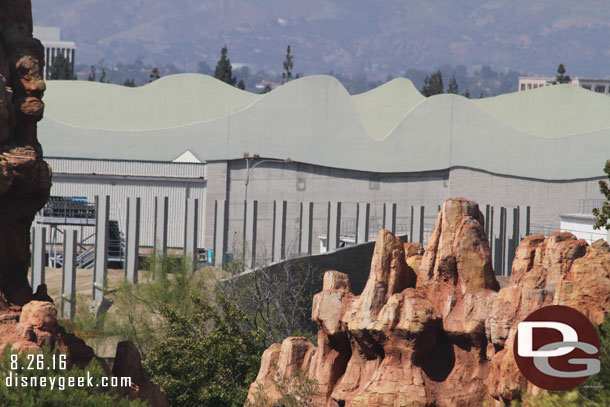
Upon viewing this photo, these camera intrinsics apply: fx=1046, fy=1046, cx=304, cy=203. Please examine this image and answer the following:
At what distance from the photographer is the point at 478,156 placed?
3236 inches

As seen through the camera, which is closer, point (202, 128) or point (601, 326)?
point (601, 326)

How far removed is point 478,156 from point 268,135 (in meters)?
16.7

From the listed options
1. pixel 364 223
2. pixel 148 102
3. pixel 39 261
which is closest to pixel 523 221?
pixel 364 223

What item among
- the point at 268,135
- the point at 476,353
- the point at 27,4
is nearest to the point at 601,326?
the point at 476,353

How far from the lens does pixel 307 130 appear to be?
80.4m

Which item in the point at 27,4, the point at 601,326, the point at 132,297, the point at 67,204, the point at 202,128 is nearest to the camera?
the point at 601,326

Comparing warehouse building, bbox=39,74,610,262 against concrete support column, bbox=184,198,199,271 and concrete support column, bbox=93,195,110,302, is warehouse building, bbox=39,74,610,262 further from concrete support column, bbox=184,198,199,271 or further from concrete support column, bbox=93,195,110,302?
A: concrete support column, bbox=93,195,110,302

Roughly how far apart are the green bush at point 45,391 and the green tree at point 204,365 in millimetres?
8254

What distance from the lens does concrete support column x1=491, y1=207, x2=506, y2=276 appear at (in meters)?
55.7

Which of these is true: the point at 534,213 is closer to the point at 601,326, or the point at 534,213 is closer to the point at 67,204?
the point at 67,204

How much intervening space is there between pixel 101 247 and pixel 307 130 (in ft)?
112

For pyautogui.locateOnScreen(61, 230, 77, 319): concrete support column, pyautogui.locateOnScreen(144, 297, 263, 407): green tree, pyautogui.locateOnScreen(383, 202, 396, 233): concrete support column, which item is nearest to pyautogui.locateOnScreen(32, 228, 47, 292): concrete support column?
pyautogui.locateOnScreen(61, 230, 77, 319): concrete support column

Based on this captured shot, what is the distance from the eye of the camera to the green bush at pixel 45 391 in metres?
17.7

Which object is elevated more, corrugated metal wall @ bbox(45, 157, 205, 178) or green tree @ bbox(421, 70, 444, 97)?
green tree @ bbox(421, 70, 444, 97)
